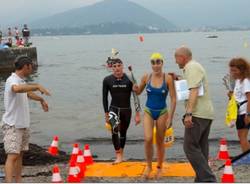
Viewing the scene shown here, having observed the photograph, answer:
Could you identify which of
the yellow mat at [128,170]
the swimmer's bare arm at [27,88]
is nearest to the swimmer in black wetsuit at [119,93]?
the yellow mat at [128,170]

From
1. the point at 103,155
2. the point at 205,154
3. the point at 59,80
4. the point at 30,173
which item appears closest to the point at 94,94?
the point at 59,80

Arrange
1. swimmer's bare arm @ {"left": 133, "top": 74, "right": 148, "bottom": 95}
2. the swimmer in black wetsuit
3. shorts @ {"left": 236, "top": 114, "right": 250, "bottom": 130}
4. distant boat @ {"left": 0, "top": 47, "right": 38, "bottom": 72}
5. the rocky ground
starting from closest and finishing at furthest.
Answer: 1. swimmer's bare arm @ {"left": 133, "top": 74, "right": 148, "bottom": 95}
2. the rocky ground
3. shorts @ {"left": 236, "top": 114, "right": 250, "bottom": 130}
4. the swimmer in black wetsuit
5. distant boat @ {"left": 0, "top": 47, "right": 38, "bottom": 72}

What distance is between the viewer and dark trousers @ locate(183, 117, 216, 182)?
6.80 metres

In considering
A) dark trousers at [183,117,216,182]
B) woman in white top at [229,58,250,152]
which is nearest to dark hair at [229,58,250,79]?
woman in white top at [229,58,250,152]

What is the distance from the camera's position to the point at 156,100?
7.70 m

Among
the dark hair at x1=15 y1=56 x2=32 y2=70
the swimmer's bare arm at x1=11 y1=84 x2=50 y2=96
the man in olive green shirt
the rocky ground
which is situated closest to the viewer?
the swimmer's bare arm at x1=11 y1=84 x2=50 y2=96

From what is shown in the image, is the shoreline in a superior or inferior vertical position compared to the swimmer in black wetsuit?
inferior

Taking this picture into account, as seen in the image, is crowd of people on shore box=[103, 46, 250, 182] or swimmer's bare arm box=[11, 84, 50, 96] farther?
crowd of people on shore box=[103, 46, 250, 182]

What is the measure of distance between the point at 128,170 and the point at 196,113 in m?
2.23

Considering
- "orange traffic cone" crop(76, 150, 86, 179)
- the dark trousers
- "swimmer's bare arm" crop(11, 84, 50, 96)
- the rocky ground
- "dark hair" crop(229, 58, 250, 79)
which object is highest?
"dark hair" crop(229, 58, 250, 79)

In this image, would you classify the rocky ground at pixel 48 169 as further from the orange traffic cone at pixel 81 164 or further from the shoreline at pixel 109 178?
the orange traffic cone at pixel 81 164

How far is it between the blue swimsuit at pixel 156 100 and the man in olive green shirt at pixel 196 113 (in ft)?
2.61

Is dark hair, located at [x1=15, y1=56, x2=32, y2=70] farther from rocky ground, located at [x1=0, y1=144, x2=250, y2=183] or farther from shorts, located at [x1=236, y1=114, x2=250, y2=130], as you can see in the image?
shorts, located at [x1=236, y1=114, x2=250, y2=130]

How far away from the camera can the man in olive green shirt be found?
21.9 ft
